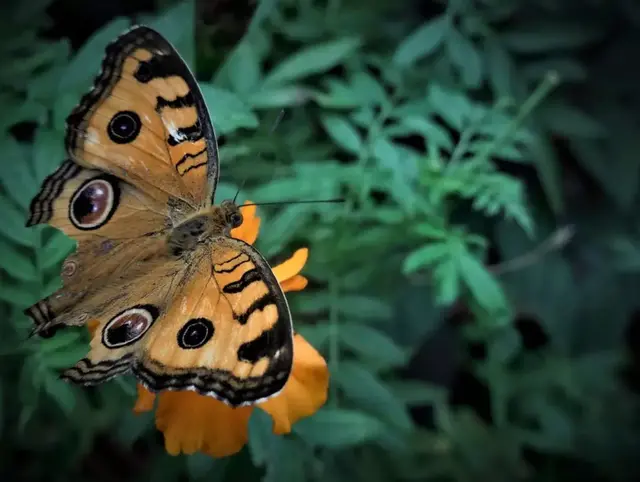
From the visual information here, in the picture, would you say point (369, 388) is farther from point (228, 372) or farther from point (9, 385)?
point (9, 385)

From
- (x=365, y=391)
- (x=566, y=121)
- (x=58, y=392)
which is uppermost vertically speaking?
(x=566, y=121)

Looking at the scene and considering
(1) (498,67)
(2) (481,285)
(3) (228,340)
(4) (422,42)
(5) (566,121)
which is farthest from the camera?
(5) (566,121)

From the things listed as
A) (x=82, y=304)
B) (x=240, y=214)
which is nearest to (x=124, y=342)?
(x=82, y=304)

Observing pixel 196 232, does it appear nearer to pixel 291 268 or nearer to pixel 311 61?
pixel 291 268

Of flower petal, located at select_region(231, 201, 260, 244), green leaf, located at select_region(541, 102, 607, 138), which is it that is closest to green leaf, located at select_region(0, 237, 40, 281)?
flower petal, located at select_region(231, 201, 260, 244)

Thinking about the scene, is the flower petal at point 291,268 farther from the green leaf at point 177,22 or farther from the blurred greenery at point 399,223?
the green leaf at point 177,22

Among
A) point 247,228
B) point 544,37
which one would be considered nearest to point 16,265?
point 247,228

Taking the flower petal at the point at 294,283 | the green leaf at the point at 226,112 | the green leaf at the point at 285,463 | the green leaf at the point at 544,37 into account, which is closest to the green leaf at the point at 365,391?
the green leaf at the point at 285,463
